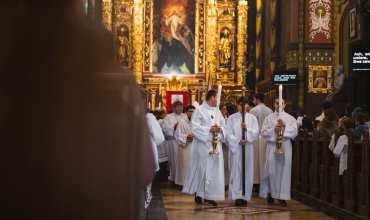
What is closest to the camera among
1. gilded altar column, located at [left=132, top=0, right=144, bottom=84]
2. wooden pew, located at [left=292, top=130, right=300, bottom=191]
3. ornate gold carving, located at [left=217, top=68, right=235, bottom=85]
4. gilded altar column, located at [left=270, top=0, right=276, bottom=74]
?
wooden pew, located at [left=292, top=130, right=300, bottom=191]

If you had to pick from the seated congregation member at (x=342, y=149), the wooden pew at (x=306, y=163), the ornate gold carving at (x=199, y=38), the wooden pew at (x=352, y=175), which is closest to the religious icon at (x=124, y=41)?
the ornate gold carving at (x=199, y=38)

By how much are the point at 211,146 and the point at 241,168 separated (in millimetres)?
648

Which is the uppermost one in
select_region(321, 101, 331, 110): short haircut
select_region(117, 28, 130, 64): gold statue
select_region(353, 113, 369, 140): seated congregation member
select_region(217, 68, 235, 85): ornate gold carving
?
select_region(117, 28, 130, 64): gold statue

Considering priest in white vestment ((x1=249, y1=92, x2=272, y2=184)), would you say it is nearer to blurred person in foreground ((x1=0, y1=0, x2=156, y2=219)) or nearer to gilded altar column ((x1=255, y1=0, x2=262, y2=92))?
blurred person in foreground ((x1=0, y1=0, x2=156, y2=219))

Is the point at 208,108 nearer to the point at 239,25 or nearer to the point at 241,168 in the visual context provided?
the point at 241,168

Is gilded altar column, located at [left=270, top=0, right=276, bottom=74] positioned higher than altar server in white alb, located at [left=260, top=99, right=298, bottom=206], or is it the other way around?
gilded altar column, located at [left=270, top=0, right=276, bottom=74]

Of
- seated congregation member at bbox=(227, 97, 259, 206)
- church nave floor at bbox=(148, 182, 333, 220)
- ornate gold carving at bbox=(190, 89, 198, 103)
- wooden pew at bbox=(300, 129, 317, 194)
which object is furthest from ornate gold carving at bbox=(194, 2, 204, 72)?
seated congregation member at bbox=(227, 97, 259, 206)

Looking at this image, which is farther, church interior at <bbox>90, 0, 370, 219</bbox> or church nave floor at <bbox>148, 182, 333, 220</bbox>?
church interior at <bbox>90, 0, 370, 219</bbox>

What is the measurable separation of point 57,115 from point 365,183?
7.87 metres

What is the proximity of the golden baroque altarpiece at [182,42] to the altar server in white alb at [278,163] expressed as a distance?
19.3m

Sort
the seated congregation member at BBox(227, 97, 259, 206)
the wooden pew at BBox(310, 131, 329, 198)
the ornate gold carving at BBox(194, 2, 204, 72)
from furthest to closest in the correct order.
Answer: the ornate gold carving at BBox(194, 2, 204, 72)
the wooden pew at BBox(310, 131, 329, 198)
the seated congregation member at BBox(227, 97, 259, 206)

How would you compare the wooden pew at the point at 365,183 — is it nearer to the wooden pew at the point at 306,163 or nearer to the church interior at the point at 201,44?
the wooden pew at the point at 306,163

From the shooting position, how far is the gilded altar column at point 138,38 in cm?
3152

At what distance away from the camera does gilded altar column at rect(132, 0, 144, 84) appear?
103 feet
